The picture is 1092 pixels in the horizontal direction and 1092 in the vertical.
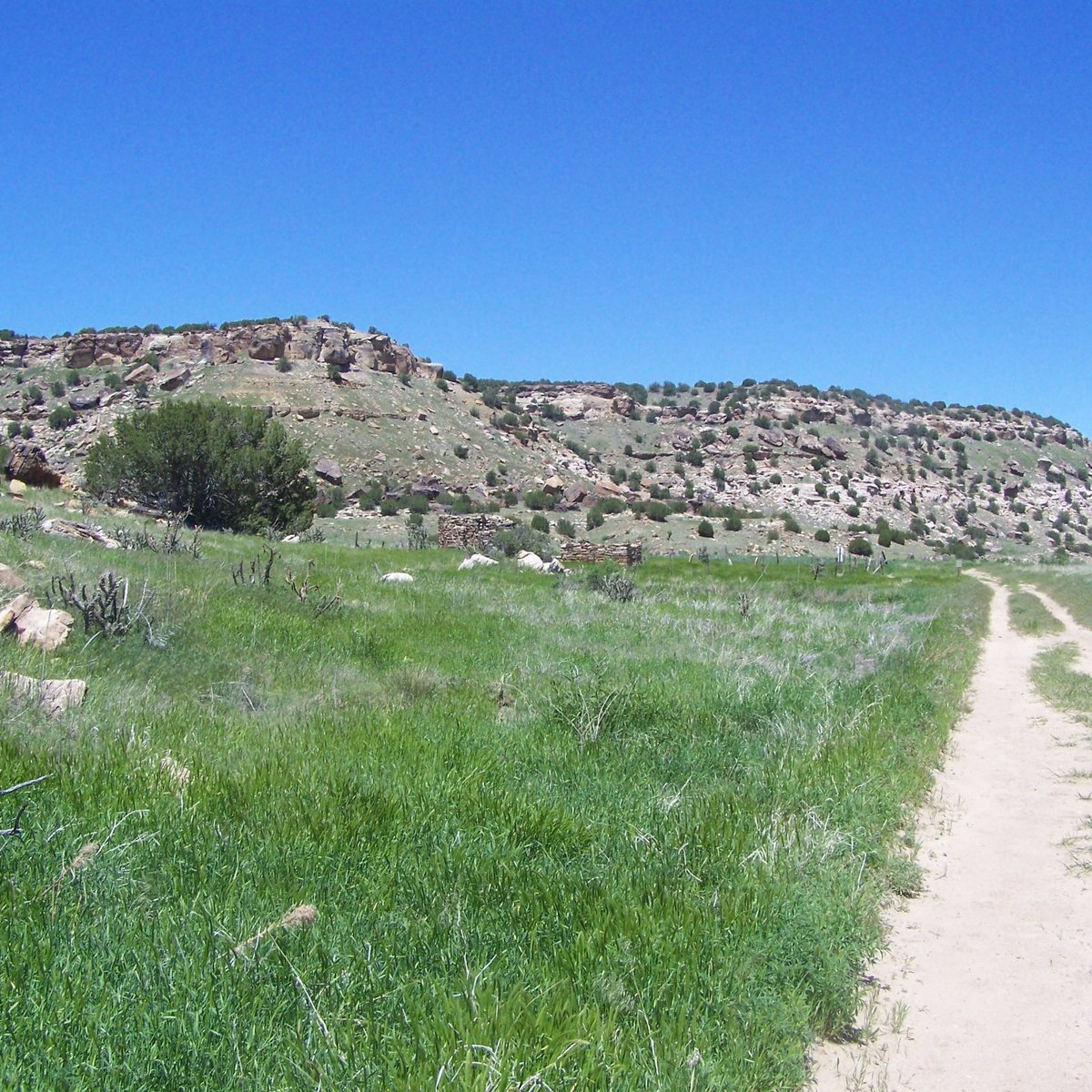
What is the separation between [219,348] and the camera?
72562 millimetres

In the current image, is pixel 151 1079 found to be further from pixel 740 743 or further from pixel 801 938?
pixel 740 743

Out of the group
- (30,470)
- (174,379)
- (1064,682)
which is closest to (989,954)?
(1064,682)

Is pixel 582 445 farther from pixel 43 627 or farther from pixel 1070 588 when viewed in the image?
pixel 43 627

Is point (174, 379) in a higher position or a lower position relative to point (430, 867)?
higher

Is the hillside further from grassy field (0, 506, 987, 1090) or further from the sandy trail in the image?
the sandy trail

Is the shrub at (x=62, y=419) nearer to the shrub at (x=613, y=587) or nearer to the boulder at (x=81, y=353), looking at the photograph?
the boulder at (x=81, y=353)

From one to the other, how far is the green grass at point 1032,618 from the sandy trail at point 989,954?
13.3 meters

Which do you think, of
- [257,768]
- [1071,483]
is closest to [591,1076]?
[257,768]

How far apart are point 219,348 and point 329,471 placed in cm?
2013

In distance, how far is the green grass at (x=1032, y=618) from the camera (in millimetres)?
20219

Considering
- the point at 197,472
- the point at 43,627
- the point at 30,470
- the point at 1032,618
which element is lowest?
the point at 43,627

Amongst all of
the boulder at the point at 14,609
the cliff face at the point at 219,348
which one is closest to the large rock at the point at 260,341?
the cliff face at the point at 219,348

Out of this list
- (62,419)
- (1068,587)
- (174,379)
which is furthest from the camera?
(174,379)

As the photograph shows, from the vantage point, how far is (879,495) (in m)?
85.1
